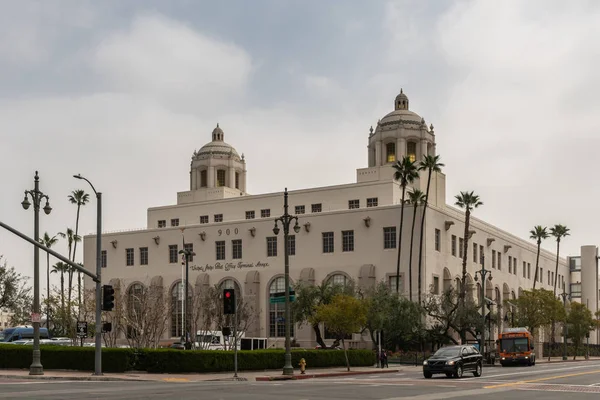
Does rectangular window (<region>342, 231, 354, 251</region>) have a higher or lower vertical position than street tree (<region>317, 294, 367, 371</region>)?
higher

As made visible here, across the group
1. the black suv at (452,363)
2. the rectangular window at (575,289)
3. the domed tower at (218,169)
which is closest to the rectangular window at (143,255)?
the domed tower at (218,169)

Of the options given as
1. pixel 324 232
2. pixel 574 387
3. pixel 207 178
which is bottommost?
pixel 574 387

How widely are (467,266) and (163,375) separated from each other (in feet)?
191

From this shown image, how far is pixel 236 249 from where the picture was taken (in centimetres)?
9394

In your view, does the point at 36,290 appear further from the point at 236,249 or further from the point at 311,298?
the point at 236,249

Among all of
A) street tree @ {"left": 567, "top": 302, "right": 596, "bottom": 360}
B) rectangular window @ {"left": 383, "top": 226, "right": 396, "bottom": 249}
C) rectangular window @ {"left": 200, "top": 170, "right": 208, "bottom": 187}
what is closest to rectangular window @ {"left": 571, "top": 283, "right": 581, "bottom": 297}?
street tree @ {"left": 567, "top": 302, "right": 596, "bottom": 360}

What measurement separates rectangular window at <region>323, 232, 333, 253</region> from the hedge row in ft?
129

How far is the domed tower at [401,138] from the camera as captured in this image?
95.1 metres

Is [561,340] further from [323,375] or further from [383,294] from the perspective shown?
[323,375]

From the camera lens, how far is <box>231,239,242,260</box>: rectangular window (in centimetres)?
9350

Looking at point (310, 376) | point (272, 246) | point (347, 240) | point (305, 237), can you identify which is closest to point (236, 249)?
point (272, 246)

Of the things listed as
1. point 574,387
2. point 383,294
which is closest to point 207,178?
point 383,294

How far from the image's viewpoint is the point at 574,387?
31.8 meters

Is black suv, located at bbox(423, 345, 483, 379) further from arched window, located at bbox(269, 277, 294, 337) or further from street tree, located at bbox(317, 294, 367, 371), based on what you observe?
arched window, located at bbox(269, 277, 294, 337)
